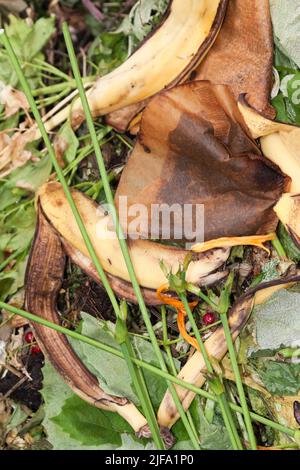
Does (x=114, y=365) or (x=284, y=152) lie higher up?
(x=284, y=152)

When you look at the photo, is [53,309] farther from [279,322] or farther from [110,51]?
[110,51]

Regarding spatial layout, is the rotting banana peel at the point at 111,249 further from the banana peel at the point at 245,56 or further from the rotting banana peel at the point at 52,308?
the banana peel at the point at 245,56

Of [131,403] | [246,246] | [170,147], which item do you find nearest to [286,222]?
[246,246]

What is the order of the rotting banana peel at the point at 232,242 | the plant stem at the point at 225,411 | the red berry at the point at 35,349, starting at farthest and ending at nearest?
1. the red berry at the point at 35,349
2. the rotting banana peel at the point at 232,242
3. the plant stem at the point at 225,411

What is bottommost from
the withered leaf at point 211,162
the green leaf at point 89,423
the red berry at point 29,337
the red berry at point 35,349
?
the green leaf at point 89,423

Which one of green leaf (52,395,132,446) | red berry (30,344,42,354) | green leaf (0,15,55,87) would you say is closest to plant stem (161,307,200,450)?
green leaf (52,395,132,446)

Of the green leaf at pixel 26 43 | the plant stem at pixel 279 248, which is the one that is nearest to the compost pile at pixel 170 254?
the plant stem at pixel 279 248

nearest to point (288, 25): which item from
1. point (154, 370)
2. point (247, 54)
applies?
point (247, 54)
